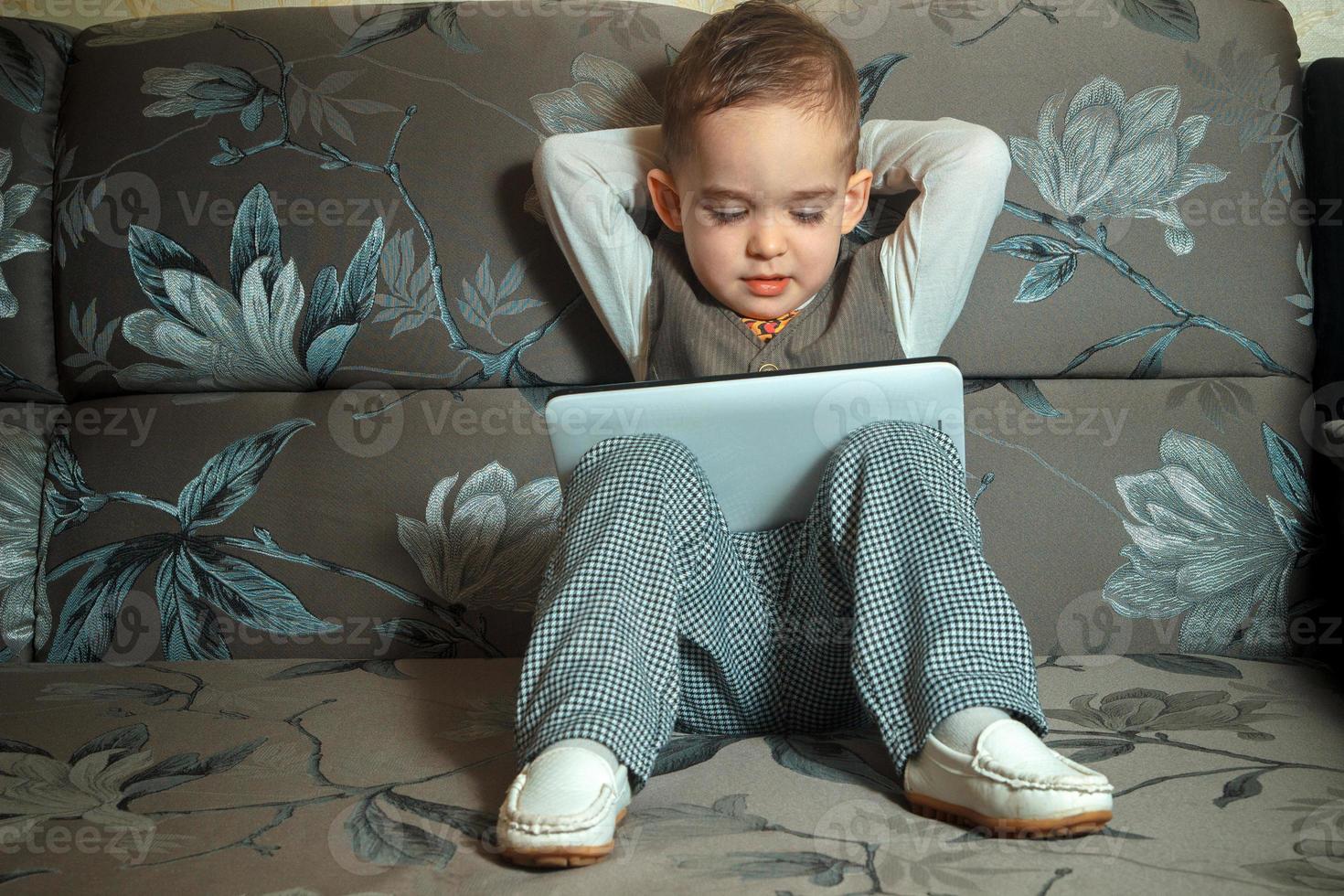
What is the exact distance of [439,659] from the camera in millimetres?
1158

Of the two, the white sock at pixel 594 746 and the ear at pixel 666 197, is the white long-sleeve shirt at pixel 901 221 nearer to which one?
the ear at pixel 666 197

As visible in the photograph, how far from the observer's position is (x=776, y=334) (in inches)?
40.9

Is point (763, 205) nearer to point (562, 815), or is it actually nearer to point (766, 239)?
point (766, 239)

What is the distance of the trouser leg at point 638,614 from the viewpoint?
0.73 m

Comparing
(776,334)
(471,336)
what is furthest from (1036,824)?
(471,336)

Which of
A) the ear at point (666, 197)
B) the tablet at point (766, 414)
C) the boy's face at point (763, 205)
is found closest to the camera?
the tablet at point (766, 414)

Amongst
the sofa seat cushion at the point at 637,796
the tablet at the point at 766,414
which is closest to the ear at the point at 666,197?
the tablet at the point at 766,414

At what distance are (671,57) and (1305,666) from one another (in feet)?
2.96

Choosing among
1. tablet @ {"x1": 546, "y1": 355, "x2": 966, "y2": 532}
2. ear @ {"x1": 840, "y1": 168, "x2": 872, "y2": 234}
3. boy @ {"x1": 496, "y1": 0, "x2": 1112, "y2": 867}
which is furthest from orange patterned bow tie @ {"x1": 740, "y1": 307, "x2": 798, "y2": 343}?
tablet @ {"x1": 546, "y1": 355, "x2": 966, "y2": 532}

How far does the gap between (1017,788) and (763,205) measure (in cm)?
56

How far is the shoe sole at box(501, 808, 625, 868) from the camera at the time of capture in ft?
2.13

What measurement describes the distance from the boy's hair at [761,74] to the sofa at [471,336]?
0.13 m

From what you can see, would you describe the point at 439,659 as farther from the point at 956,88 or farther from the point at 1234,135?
the point at 1234,135

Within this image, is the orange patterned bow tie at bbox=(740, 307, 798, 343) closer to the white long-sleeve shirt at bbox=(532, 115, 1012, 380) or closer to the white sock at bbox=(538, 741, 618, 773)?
the white long-sleeve shirt at bbox=(532, 115, 1012, 380)
